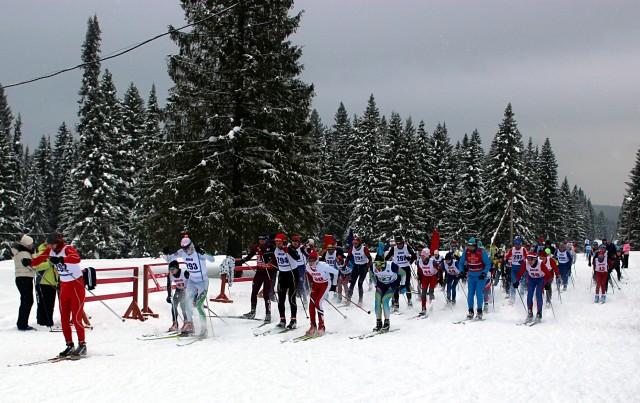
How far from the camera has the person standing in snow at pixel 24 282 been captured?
1106 cm

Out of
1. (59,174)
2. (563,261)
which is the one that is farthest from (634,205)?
(59,174)

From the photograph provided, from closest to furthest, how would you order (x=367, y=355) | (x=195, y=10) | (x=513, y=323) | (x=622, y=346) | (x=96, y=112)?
(x=367, y=355)
(x=622, y=346)
(x=513, y=323)
(x=195, y=10)
(x=96, y=112)

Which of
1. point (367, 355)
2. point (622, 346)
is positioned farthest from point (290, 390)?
point (622, 346)

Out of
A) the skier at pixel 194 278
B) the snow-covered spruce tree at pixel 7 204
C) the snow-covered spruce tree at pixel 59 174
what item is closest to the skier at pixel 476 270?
the skier at pixel 194 278

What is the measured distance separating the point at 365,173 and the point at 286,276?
37.6 m

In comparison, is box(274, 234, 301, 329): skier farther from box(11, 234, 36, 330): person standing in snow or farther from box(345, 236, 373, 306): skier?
box(11, 234, 36, 330): person standing in snow

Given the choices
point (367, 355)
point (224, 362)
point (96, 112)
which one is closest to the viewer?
point (224, 362)

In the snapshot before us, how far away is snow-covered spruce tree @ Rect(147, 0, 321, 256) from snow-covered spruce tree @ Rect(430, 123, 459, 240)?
107 ft

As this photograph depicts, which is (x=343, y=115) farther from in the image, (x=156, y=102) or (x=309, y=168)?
(x=309, y=168)

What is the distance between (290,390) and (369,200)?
41.6m

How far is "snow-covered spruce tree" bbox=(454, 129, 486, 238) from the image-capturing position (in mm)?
52031

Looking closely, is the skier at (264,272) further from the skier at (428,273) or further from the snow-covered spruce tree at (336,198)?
the snow-covered spruce tree at (336,198)

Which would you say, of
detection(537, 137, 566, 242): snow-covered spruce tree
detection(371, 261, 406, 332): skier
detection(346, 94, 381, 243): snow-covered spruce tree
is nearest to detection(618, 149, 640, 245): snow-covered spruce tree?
detection(537, 137, 566, 242): snow-covered spruce tree

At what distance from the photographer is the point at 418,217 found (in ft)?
155
